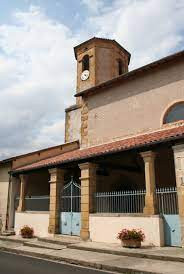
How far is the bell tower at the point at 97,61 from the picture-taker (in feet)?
65.8

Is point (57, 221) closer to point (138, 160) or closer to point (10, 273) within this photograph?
point (138, 160)

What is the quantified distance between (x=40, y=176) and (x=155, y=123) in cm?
723

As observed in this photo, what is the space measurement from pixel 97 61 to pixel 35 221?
12.1 meters

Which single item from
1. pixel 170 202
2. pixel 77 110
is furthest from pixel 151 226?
Result: pixel 77 110

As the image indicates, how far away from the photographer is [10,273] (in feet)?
19.8

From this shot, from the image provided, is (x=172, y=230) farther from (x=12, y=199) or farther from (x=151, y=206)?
(x=12, y=199)

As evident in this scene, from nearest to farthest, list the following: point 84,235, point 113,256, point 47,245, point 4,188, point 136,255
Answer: point 136,255 → point 113,256 → point 47,245 → point 84,235 → point 4,188

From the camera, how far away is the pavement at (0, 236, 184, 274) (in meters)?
6.30

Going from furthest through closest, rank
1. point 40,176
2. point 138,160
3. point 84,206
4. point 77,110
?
point 77,110 → point 40,176 → point 138,160 → point 84,206

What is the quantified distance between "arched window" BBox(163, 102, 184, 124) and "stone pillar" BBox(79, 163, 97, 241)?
382 centimetres

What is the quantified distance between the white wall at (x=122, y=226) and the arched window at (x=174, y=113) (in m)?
4.79

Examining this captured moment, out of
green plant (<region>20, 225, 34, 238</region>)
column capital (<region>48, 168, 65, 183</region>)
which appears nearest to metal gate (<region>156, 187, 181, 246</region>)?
column capital (<region>48, 168, 65, 183</region>)

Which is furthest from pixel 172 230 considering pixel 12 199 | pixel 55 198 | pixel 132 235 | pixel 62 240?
pixel 12 199

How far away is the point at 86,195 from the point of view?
10953mm
